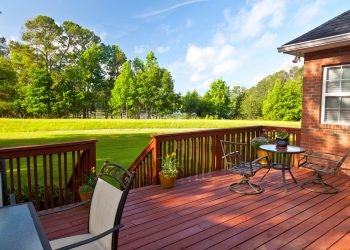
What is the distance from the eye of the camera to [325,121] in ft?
16.9

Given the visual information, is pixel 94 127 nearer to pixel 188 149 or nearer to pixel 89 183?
pixel 188 149

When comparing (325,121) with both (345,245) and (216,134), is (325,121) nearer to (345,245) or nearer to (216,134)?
(216,134)

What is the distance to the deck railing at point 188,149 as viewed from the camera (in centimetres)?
443

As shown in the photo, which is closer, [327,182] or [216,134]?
[327,182]

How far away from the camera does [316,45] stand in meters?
4.69

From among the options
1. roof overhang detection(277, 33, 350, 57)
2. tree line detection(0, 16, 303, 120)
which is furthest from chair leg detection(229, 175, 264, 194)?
tree line detection(0, 16, 303, 120)

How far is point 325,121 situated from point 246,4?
13644 mm

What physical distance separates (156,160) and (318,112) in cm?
363

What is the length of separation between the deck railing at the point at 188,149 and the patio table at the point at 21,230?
2.83 m

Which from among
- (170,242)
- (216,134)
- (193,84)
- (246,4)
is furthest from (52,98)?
(170,242)

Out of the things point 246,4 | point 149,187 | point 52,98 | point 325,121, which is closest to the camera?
point 149,187

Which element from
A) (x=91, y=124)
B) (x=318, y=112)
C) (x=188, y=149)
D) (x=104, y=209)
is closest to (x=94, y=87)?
(x=91, y=124)

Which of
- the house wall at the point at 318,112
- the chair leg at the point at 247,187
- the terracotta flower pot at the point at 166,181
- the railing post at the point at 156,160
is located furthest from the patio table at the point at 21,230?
the house wall at the point at 318,112

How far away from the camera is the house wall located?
4820 mm
